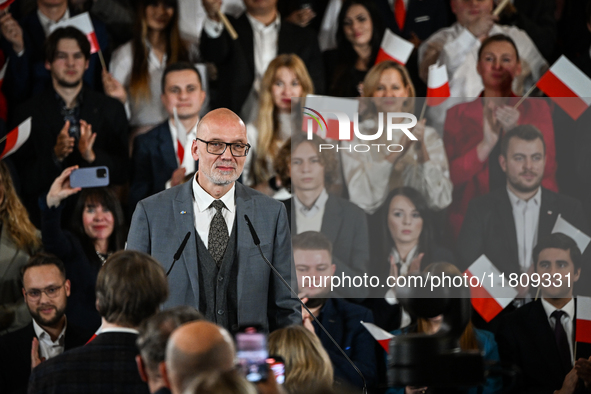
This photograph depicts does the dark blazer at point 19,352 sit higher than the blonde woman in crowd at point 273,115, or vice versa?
the blonde woman in crowd at point 273,115

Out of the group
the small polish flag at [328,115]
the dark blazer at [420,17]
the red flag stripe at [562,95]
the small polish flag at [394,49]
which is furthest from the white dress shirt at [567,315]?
the dark blazer at [420,17]

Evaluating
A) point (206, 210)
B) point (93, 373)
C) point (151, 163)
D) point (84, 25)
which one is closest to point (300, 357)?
point (206, 210)

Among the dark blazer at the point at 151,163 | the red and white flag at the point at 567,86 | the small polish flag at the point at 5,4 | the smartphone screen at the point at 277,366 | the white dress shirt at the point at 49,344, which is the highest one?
the small polish flag at the point at 5,4

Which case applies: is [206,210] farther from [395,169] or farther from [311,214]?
[395,169]

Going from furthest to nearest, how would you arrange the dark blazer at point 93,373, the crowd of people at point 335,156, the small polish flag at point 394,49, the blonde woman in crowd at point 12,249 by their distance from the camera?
1. the small polish flag at point 394,49
2. the blonde woman in crowd at point 12,249
3. the crowd of people at point 335,156
4. the dark blazer at point 93,373

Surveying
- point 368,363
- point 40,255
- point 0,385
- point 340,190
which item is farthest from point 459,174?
point 0,385

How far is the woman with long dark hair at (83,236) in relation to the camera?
17.7ft

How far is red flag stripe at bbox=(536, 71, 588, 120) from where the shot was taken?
548 centimetres

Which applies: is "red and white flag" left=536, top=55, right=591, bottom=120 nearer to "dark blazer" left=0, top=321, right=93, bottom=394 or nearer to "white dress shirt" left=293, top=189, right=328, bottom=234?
"white dress shirt" left=293, top=189, right=328, bottom=234

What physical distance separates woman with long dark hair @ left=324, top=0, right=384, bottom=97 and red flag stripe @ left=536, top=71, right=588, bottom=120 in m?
1.27

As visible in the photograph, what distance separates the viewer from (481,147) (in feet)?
17.7

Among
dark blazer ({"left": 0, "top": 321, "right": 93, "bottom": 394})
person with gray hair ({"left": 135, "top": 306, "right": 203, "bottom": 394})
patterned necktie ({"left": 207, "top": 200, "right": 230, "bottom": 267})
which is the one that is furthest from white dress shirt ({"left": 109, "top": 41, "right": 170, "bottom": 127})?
person with gray hair ({"left": 135, "top": 306, "right": 203, "bottom": 394})

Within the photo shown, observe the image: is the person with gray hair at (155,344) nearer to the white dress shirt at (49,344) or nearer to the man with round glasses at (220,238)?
the man with round glasses at (220,238)

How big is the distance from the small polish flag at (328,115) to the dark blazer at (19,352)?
83.8 inches
